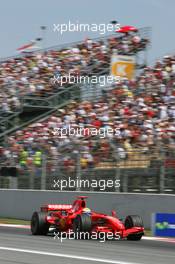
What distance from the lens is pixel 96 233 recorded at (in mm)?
12133

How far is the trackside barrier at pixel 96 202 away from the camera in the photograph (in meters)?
15.2

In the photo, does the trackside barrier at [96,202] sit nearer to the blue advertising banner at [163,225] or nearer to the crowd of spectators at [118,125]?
the crowd of spectators at [118,125]

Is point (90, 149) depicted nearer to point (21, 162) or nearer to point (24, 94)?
point (21, 162)

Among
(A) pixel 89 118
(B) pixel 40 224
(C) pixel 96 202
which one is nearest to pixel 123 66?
(A) pixel 89 118

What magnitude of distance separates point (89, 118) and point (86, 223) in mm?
8158

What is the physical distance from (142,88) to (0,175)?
5363mm

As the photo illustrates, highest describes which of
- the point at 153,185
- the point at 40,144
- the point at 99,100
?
the point at 99,100

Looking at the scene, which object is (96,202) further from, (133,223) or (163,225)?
(133,223)

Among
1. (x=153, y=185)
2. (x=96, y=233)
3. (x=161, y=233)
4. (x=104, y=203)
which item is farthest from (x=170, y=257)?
(x=104, y=203)

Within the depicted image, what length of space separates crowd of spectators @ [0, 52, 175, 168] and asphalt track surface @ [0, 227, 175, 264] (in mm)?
4001

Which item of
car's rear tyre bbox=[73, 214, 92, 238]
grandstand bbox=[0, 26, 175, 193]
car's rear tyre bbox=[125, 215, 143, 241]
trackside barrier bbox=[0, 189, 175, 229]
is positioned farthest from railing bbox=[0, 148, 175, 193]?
car's rear tyre bbox=[73, 214, 92, 238]

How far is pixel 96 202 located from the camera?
55.4 feet

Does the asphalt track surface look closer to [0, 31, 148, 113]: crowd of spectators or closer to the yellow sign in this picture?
the yellow sign

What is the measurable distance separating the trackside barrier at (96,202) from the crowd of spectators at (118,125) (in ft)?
3.26
